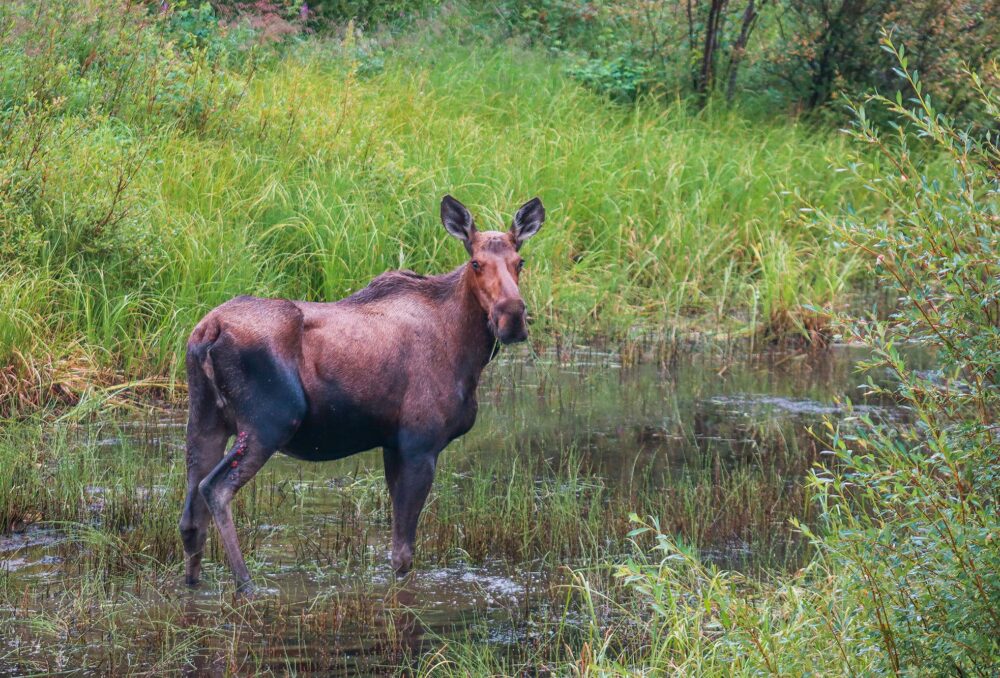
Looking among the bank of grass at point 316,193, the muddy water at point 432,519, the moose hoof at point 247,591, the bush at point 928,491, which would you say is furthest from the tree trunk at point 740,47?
A: the bush at point 928,491

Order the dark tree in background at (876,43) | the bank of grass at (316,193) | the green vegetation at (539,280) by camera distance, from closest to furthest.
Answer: the green vegetation at (539,280) < the bank of grass at (316,193) < the dark tree in background at (876,43)


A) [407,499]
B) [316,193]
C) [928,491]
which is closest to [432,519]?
[407,499]

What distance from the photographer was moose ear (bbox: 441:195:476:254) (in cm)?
688

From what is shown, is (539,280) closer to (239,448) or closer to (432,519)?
(432,519)

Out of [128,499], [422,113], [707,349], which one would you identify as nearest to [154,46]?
[422,113]

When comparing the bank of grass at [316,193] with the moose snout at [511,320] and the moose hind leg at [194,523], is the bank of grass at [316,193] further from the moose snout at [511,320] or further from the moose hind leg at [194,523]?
the moose snout at [511,320]

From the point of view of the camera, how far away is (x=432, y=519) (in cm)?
726

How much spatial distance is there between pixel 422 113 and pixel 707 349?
14.6 ft

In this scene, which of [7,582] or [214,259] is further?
[214,259]

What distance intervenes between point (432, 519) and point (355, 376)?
122cm

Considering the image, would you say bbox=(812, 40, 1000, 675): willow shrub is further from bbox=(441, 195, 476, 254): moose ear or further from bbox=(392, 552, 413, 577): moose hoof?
bbox=(441, 195, 476, 254): moose ear

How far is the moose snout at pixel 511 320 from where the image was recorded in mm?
6359

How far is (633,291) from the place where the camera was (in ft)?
41.1

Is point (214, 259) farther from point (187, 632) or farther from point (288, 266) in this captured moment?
point (187, 632)
